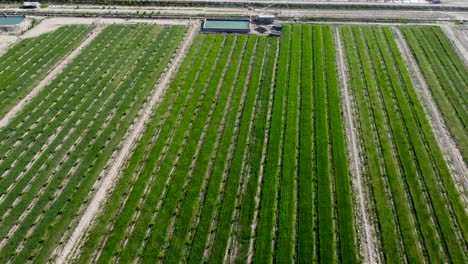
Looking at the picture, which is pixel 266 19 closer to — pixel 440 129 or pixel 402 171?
pixel 440 129

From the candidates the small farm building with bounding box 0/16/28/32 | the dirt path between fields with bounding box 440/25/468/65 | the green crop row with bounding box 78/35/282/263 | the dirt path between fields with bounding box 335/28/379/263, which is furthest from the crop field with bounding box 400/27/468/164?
the small farm building with bounding box 0/16/28/32

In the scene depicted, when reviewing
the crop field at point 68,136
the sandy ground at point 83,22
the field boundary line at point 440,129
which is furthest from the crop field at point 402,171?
the sandy ground at point 83,22

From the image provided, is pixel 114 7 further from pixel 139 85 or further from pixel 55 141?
pixel 55 141

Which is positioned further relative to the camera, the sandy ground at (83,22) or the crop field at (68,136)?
the sandy ground at (83,22)

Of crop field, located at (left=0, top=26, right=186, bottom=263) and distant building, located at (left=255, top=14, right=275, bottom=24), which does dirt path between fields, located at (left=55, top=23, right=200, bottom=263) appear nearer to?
crop field, located at (left=0, top=26, right=186, bottom=263)

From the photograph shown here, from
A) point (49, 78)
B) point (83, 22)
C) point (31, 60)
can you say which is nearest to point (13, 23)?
point (83, 22)

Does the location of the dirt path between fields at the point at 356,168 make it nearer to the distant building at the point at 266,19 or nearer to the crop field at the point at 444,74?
the crop field at the point at 444,74

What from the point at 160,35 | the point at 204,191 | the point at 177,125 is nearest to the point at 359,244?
the point at 204,191
